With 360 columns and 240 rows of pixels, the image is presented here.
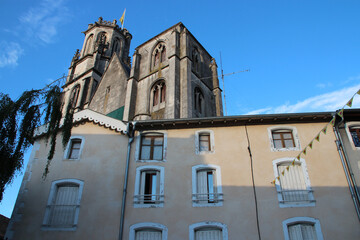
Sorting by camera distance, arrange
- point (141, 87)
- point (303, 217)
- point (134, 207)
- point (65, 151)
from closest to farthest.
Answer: point (303, 217) → point (134, 207) → point (65, 151) → point (141, 87)

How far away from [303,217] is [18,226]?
470 inches

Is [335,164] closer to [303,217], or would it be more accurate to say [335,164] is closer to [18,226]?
[303,217]

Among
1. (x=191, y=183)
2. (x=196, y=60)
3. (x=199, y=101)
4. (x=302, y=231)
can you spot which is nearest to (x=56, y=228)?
(x=191, y=183)

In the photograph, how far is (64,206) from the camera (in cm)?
1219

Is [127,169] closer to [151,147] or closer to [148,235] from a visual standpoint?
[151,147]

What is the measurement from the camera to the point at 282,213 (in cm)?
1114

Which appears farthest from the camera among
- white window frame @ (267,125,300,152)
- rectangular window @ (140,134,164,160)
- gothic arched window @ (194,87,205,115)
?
gothic arched window @ (194,87,205,115)

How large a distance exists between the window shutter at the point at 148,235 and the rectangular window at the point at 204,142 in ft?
13.9

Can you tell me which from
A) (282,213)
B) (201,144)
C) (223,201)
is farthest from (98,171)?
(282,213)

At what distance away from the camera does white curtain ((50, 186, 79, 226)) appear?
39.0 ft

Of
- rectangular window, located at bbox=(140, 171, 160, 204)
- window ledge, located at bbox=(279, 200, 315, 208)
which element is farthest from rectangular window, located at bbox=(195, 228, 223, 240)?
window ledge, located at bbox=(279, 200, 315, 208)

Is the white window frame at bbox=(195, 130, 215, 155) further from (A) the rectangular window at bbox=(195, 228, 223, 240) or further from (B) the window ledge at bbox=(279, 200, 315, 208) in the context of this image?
(B) the window ledge at bbox=(279, 200, 315, 208)

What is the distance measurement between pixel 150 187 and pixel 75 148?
14.4 ft

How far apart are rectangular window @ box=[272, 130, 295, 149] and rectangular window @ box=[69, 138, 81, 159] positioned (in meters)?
9.52
